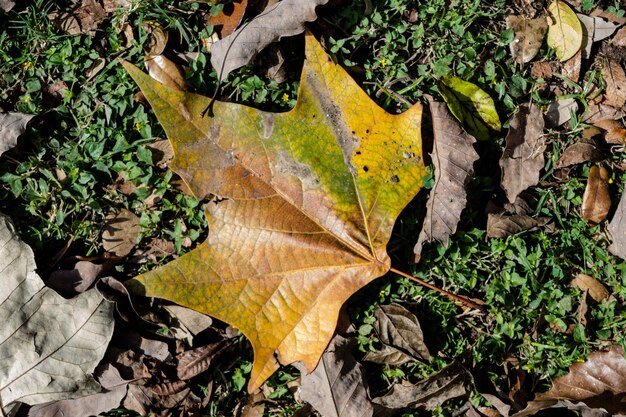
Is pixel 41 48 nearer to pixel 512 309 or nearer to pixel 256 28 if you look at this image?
pixel 256 28

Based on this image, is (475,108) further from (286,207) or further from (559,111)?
(286,207)

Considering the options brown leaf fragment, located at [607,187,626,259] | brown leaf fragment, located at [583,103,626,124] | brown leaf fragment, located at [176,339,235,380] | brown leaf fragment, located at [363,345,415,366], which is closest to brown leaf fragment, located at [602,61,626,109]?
brown leaf fragment, located at [583,103,626,124]

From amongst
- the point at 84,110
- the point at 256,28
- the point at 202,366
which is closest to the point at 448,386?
the point at 202,366

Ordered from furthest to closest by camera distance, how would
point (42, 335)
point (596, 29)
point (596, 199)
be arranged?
point (596, 29) < point (596, 199) < point (42, 335)

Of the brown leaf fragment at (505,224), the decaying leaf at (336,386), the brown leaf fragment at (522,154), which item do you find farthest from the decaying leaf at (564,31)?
the decaying leaf at (336,386)

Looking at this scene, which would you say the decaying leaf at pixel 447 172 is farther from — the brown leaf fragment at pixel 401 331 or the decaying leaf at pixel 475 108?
the brown leaf fragment at pixel 401 331

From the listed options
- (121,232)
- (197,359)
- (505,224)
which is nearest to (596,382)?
(505,224)
